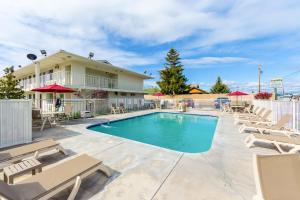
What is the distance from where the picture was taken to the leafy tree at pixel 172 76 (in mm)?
32906

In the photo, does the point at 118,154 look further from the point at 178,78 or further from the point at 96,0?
the point at 178,78

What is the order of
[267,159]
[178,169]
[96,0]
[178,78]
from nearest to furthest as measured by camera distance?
[267,159], [178,169], [96,0], [178,78]

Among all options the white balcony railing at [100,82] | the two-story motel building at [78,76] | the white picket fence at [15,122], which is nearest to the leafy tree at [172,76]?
the two-story motel building at [78,76]

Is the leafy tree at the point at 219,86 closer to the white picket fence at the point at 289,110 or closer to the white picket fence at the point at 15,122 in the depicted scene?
the white picket fence at the point at 289,110

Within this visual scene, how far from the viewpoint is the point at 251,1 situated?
7660 millimetres

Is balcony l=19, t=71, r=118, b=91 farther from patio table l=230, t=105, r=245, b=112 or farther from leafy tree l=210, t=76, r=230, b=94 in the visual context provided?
leafy tree l=210, t=76, r=230, b=94

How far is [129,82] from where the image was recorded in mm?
23531

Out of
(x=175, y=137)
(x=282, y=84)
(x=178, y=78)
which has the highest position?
(x=178, y=78)

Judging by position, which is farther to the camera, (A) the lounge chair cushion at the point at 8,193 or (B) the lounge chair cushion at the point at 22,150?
(B) the lounge chair cushion at the point at 22,150

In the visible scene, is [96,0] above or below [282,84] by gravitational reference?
above

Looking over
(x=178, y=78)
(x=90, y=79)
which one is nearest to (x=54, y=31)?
(x=90, y=79)

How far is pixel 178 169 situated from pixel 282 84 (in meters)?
18.3

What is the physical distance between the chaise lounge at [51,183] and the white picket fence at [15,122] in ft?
13.0

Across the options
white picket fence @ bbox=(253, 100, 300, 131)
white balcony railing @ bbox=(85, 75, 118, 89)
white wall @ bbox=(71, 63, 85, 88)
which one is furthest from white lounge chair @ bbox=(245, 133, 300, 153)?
white balcony railing @ bbox=(85, 75, 118, 89)
